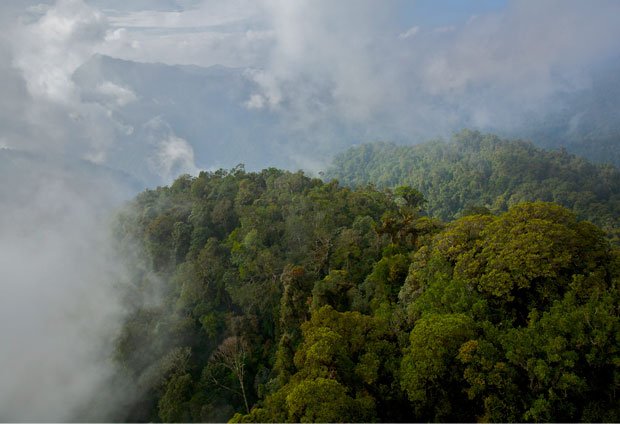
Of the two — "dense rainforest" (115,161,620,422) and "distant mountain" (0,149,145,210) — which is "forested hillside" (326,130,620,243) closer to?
"dense rainforest" (115,161,620,422)

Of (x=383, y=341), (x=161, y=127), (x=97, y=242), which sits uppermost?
(x=161, y=127)

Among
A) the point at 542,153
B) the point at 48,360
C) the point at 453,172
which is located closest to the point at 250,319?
the point at 48,360

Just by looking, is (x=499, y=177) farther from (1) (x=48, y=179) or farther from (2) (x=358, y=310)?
(1) (x=48, y=179)

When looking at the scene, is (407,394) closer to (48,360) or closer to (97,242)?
(48,360)

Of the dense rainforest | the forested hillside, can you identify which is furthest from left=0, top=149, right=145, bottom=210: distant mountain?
the forested hillside

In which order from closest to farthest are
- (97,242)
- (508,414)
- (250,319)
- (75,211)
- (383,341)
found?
(508,414) → (383,341) → (250,319) → (97,242) → (75,211)

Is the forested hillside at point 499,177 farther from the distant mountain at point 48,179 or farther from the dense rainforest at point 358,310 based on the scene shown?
the distant mountain at point 48,179

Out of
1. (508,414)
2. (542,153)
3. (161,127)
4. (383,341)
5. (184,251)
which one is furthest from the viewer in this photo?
(161,127)

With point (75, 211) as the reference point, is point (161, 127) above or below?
above

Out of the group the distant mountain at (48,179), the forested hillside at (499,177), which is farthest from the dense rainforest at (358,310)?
the distant mountain at (48,179)
